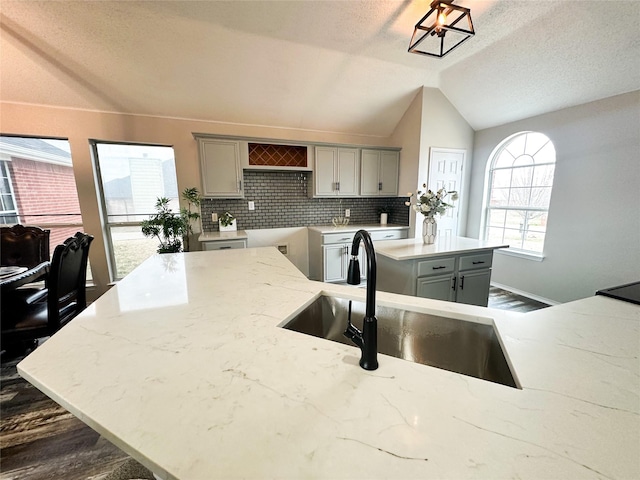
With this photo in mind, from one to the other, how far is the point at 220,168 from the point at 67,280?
6.80ft

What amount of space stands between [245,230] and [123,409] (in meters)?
3.48

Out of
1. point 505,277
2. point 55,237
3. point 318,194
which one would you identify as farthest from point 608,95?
point 55,237

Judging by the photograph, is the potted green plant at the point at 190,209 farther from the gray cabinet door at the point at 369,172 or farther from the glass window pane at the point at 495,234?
the glass window pane at the point at 495,234

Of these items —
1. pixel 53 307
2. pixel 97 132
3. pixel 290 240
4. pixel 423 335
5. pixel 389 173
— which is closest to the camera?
pixel 423 335

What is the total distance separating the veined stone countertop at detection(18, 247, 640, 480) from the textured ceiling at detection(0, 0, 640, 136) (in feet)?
9.01

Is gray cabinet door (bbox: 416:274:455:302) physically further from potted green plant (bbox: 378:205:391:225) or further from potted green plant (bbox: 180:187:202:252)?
potted green plant (bbox: 180:187:202:252)

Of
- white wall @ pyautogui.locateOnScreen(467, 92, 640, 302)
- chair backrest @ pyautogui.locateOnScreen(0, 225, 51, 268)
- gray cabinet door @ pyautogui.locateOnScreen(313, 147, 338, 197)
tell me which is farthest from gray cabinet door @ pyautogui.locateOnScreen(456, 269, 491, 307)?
chair backrest @ pyautogui.locateOnScreen(0, 225, 51, 268)

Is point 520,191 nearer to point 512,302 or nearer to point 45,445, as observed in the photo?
point 512,302

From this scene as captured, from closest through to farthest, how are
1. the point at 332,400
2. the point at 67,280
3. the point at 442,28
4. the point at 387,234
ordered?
1. the point at 332,400
2. the point at 67,280
3. the point at 442,28
4. the point at 387,234

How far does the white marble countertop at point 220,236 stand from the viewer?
327 cm

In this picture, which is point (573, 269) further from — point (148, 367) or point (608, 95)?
point (148, 367)

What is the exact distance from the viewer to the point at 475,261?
2613mm

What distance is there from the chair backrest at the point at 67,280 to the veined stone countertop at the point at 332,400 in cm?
108

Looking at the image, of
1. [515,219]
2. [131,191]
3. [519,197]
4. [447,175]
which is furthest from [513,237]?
[131,191]
